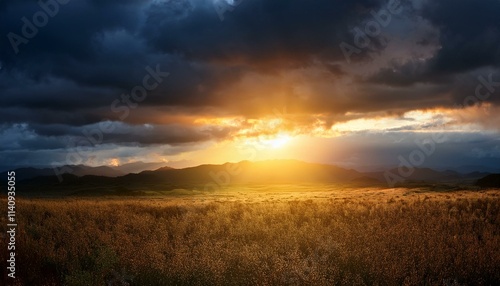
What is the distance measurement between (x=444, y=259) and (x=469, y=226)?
4842 millimetres

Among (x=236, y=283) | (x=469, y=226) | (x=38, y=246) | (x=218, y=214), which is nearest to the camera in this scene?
(x=236, y=283)

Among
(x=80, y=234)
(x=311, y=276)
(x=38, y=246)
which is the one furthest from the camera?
(x=80, y=234)

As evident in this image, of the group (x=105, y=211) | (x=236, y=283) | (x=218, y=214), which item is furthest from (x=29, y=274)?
(x=105, y=211)

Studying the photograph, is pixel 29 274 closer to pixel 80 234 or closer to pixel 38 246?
pixel 38 246

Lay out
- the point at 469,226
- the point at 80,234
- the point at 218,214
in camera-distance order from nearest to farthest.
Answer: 1. the point at 80,234
2. the point at 469,226
3. the point at 218,214

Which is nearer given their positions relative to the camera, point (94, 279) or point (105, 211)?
point (94, 279)

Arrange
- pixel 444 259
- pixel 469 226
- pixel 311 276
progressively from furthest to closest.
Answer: pixel 469 226
pixel 444 259
pixel 311 276

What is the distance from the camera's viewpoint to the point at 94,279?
7586 mm

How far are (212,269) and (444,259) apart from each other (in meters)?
4.75

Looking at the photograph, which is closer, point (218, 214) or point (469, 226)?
point (469, 226)

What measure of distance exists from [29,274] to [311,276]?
18.7 ft

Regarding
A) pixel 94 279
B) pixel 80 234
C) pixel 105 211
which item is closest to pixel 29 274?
pixel 94 279

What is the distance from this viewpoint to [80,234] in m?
11.4

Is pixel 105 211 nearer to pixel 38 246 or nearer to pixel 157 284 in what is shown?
pixel 38 246
